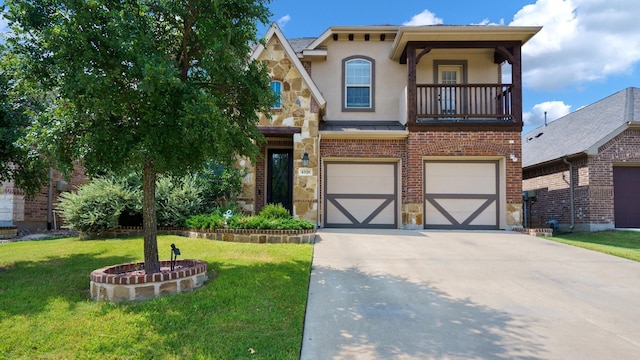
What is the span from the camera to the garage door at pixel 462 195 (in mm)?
12531

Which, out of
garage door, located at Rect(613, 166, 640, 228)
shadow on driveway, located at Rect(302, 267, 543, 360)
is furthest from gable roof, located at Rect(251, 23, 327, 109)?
garage door, located at Rect(613, 166, 640, 228)

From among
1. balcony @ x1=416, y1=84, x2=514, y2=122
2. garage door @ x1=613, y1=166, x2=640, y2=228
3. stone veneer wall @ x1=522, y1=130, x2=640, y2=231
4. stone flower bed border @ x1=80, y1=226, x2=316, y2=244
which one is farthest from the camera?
garage door @ x1=613, y1=166, x2=640, y2=228

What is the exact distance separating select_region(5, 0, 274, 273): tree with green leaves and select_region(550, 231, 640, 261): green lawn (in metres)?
8.12

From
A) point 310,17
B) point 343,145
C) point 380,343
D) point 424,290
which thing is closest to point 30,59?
point 380,343

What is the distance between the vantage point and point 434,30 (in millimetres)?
12078

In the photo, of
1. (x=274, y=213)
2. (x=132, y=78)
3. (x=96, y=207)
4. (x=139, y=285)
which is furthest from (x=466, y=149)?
(x=96, y=207)

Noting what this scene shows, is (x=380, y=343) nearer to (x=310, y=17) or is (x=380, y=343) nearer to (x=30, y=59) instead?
(x=30, y=59)

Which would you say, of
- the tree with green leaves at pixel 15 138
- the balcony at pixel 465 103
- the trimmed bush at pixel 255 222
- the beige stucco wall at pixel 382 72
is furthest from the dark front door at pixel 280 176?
the tree with green leaves at pixel 15 138

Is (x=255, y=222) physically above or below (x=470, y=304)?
above

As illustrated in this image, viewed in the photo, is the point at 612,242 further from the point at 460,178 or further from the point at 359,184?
the point at 359,184

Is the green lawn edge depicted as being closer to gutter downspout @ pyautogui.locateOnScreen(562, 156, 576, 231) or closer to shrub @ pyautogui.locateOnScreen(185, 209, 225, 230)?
gutter downspout @ pyautogui.locateOnScreen(562, 156, 576, 231)

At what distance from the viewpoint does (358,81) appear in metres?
14.0

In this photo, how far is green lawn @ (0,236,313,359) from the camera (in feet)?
12.1

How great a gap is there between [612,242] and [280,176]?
9.76 m
